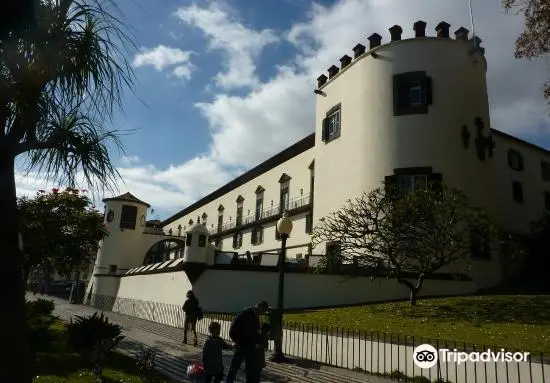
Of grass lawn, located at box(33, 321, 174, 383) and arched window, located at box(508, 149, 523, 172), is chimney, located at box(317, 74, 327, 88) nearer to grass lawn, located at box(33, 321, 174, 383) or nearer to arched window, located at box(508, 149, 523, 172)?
arched window, located at box(508, 149, 523, 172)

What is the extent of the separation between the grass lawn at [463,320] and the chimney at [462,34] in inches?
596

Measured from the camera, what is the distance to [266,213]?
38.4 meters

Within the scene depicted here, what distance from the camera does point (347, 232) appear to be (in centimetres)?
1872


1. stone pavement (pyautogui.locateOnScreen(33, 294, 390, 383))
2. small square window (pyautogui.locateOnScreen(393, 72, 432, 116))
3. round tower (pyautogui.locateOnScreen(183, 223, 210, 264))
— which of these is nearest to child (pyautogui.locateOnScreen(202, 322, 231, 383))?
stone pavement (pyautogui.locateOnScreen(33, 294, 390, 383))

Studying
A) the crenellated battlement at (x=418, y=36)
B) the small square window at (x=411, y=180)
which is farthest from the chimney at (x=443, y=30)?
the small square window at (x=411, y=180)

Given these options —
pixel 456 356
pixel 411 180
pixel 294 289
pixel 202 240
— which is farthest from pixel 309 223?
pixel 456 356

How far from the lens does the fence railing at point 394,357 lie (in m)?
8.08

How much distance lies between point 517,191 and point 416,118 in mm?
11373

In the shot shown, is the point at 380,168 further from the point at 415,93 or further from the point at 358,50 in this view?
the point at 358,50

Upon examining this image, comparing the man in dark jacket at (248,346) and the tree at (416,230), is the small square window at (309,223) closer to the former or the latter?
the tree at (416,230)

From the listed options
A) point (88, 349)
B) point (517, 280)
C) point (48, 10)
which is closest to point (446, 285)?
point (517, 280)

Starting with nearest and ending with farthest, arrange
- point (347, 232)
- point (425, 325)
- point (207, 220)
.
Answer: point (425, 325), point (347, 232), point (207, 220)

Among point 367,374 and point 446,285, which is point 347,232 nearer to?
point 446,285

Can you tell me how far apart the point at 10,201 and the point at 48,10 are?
2.19 m
